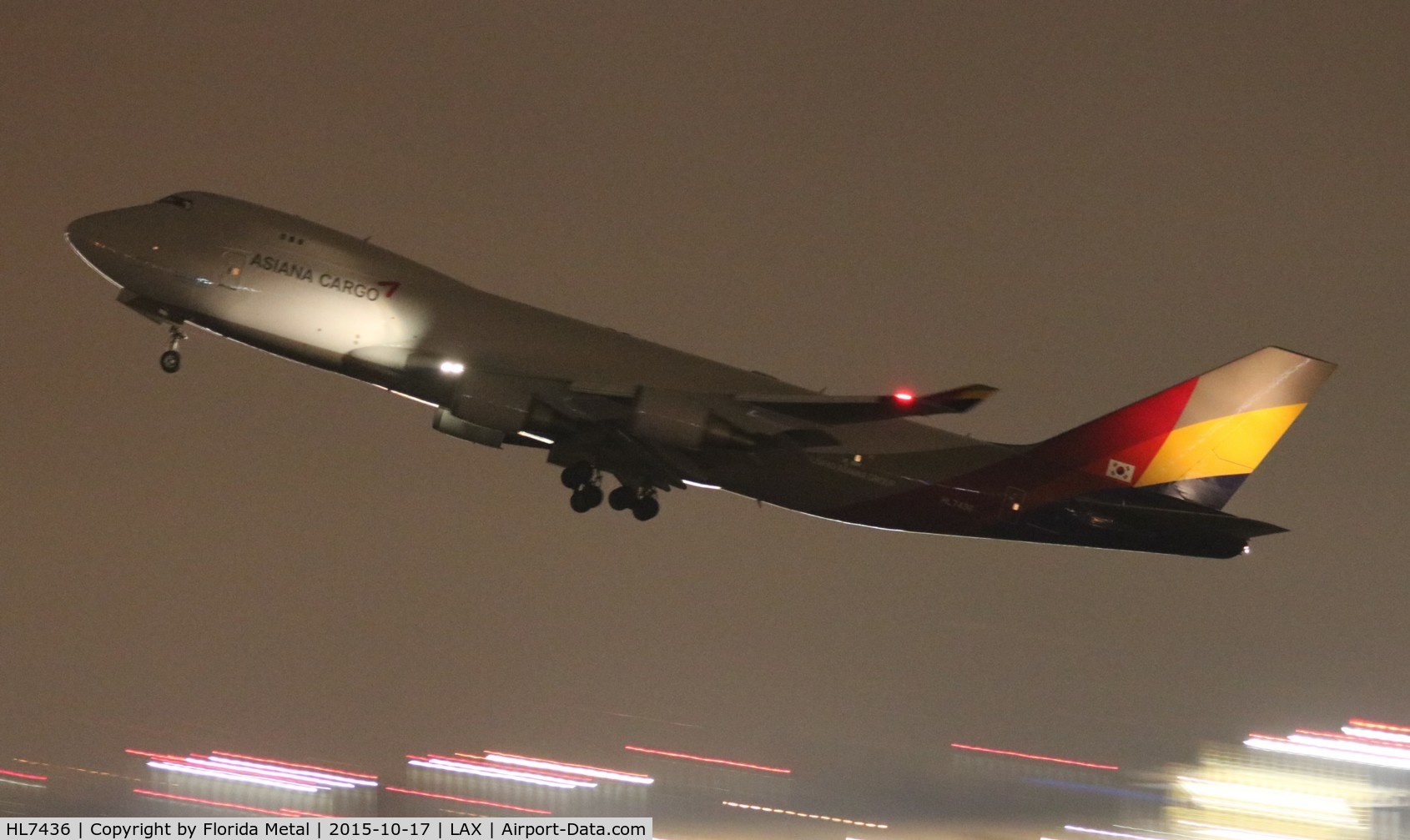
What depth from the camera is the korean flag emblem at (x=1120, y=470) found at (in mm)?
28844

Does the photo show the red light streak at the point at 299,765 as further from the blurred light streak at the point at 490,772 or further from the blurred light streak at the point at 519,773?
the blurred light streak at the point at 519,773

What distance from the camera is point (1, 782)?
30.6 m

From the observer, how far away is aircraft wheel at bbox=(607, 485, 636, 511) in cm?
3136

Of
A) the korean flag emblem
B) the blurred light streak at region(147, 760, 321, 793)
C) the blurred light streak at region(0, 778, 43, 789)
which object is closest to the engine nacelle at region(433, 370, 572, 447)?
the blurred light streak at region(147, 760, 321, 793)

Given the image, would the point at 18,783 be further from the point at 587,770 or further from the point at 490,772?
A: the point at 587,770

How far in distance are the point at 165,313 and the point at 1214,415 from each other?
2266cm

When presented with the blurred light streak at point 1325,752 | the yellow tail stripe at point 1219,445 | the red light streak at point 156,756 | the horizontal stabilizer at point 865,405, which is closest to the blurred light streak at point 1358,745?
the blurred light streak at point 1325,752

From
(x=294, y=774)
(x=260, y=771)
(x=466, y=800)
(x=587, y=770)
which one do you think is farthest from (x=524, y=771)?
(x=260, y=771)

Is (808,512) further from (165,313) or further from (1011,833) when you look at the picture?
(165,313)

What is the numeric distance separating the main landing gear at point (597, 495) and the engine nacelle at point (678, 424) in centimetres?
293

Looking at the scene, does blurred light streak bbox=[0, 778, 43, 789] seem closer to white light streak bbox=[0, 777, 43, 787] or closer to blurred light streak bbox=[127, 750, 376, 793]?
white light streak bbox=[0, 777, 43, 787]

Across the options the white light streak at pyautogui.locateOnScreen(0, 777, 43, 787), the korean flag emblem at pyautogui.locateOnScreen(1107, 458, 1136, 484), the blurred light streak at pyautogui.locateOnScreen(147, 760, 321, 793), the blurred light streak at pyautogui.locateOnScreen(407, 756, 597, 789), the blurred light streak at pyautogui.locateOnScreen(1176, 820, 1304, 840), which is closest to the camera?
the blurred light streak at pyautogui.locateOnScreen(1176, 820, 1304, 840)

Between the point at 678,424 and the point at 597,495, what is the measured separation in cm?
409

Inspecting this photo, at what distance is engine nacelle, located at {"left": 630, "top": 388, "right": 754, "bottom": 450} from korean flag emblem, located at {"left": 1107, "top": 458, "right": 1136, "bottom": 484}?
25.3 ft
